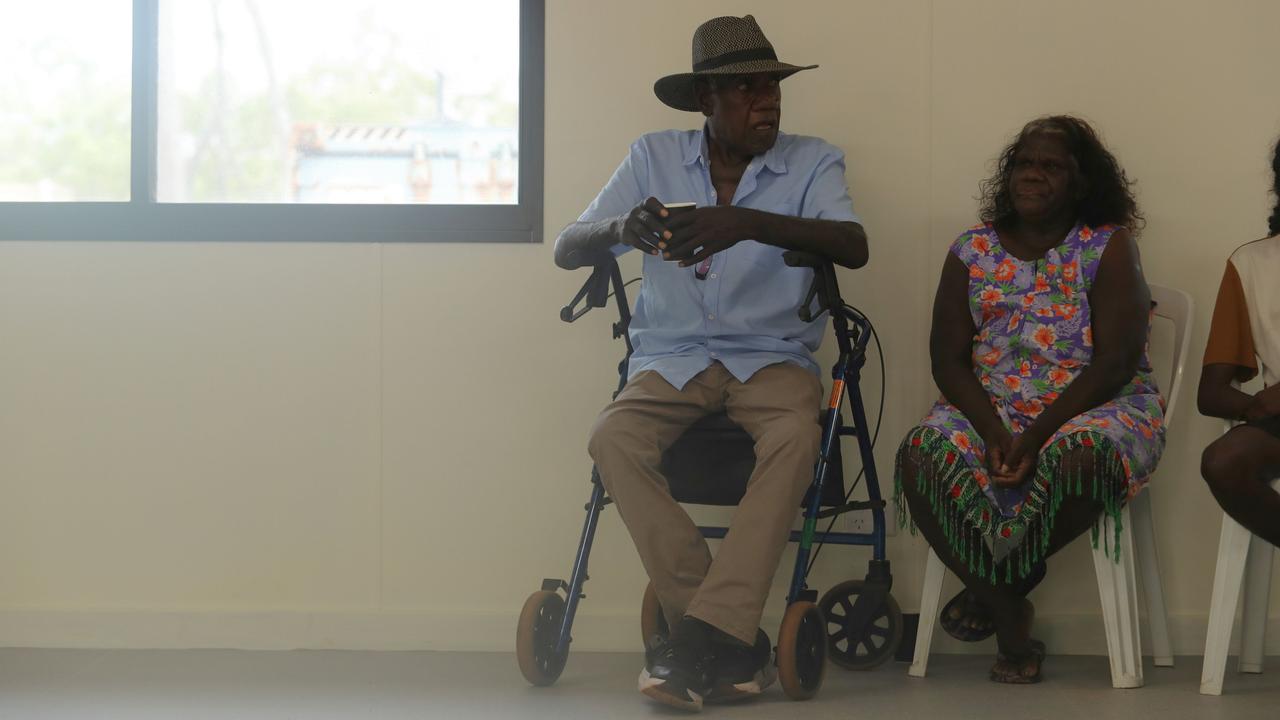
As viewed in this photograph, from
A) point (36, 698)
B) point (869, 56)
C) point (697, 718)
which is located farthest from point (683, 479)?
point (36, 698)

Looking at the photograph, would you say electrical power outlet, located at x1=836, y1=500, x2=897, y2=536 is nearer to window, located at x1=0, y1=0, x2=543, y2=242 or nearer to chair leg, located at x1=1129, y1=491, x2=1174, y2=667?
chair leg, located at x1=1129, y1=491, x2=1174, y2=667

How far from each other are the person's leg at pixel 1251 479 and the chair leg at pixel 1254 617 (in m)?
0.25

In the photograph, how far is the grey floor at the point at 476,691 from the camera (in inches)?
96.8

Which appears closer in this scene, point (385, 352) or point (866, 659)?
point (866, 659)

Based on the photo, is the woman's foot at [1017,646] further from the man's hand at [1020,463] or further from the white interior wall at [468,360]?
the white interior wall at [468,360]

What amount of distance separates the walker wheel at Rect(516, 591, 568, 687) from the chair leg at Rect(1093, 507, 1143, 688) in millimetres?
1146

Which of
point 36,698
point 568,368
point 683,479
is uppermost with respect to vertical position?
point 568,368

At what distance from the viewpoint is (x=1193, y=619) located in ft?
10.3

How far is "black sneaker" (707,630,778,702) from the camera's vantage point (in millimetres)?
2439

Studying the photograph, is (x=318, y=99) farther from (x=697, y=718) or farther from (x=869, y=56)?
(x=697, y=718)

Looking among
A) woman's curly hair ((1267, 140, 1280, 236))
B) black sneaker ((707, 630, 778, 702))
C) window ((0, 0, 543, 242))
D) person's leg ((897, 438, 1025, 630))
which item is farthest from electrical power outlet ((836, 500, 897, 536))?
→ window ((0, 0, 543, 242))

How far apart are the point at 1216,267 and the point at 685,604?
1655 mm

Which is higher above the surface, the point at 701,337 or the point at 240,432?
the point at 701,337

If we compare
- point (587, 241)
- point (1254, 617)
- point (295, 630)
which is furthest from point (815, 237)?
point (295, 630)
